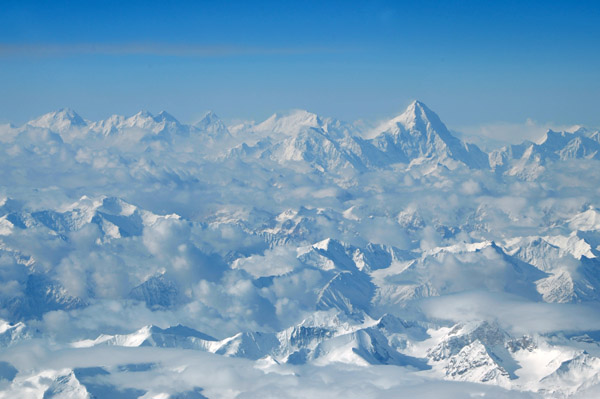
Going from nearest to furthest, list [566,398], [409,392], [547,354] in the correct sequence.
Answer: [566,398] < [409,392] < [547,354]

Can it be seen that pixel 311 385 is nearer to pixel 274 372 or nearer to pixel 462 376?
pixel 274 372

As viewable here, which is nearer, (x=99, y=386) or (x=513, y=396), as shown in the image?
(x=513, y=396)

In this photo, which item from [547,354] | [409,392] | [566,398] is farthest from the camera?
[547,354]

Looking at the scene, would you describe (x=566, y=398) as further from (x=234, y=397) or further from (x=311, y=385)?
(x=234, y=397)

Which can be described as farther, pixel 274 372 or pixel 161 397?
pixel 274 372

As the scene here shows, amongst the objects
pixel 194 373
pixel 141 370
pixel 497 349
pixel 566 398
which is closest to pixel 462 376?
pixel 497 349

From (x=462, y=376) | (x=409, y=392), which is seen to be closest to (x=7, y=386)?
(x=409, y=392)

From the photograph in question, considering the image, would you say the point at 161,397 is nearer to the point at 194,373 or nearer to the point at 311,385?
the point at 194,373
